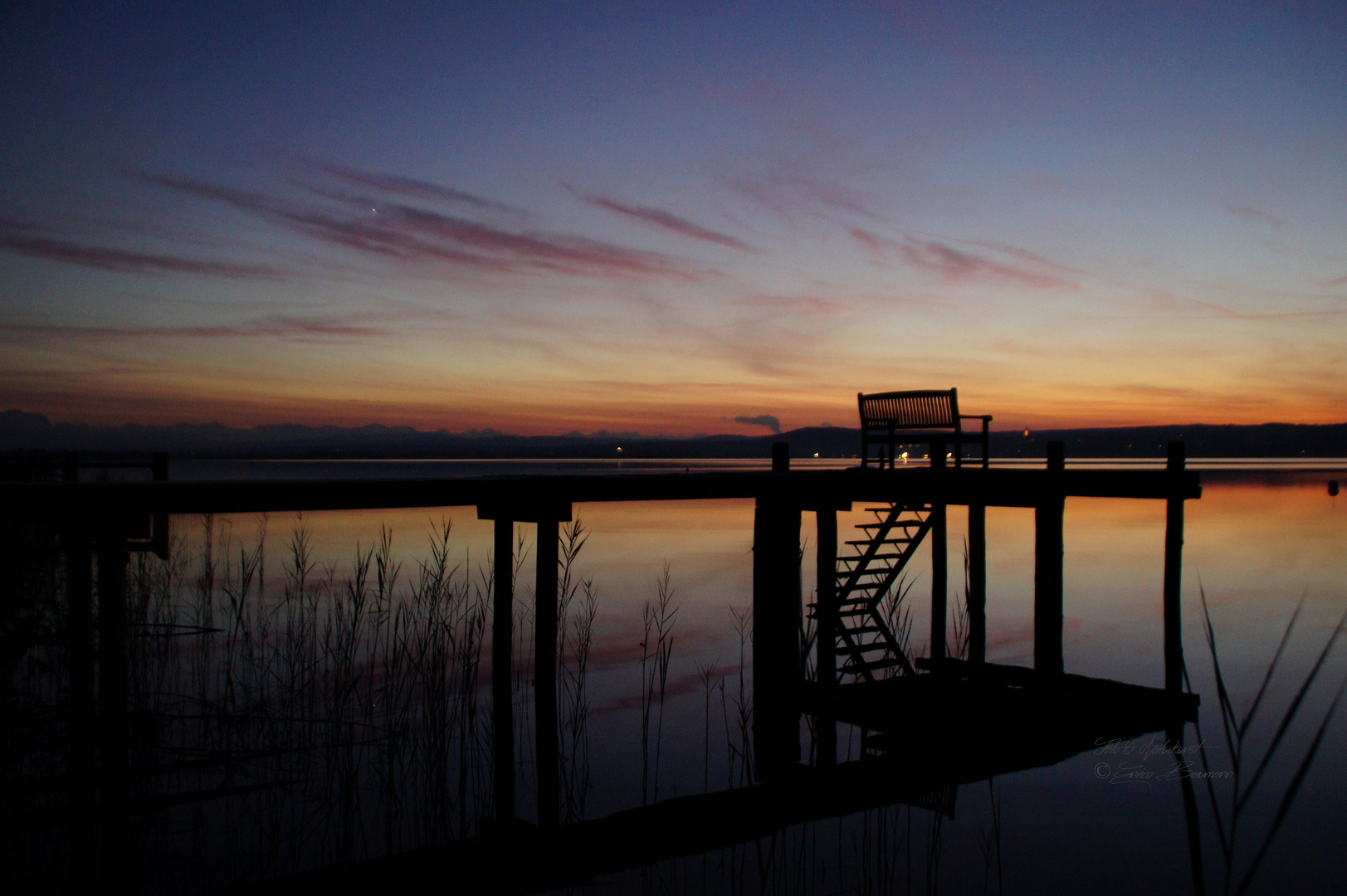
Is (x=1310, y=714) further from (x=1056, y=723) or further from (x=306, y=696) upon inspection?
(x=306, y=696)

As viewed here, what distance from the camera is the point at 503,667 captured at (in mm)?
6812

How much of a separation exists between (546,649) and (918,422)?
6.34 metres

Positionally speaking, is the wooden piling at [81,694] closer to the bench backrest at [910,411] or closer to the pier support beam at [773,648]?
the pier support beam at [773,648]

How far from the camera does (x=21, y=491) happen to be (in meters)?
4.58

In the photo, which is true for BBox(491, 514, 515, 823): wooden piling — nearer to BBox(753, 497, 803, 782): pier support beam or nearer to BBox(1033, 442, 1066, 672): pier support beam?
BBox(753, 497, 803, 782): pier support beam

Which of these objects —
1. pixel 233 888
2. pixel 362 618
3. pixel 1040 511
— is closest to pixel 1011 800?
pixel 1040 511

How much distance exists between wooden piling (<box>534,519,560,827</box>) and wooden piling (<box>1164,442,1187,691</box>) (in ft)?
22.5

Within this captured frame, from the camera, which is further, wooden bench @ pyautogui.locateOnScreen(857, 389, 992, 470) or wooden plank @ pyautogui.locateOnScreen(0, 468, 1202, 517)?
wooden bench @ pyautogui.locateOnScreen(857, 389, 992, 470)

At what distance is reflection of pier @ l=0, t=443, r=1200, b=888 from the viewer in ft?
18.2

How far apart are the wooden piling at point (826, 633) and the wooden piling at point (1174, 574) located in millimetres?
3789

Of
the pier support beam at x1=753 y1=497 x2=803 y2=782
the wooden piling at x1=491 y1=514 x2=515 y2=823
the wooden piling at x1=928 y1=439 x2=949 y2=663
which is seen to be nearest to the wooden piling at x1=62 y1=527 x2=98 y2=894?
the wooden piling at x1=491 y1=514 x2=515 y2=823

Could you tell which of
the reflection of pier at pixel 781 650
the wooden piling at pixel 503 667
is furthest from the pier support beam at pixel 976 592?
the wooden piling at pixel 503 667

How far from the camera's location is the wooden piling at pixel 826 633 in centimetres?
853

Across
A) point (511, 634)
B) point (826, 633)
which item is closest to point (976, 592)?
point (826, 633)
